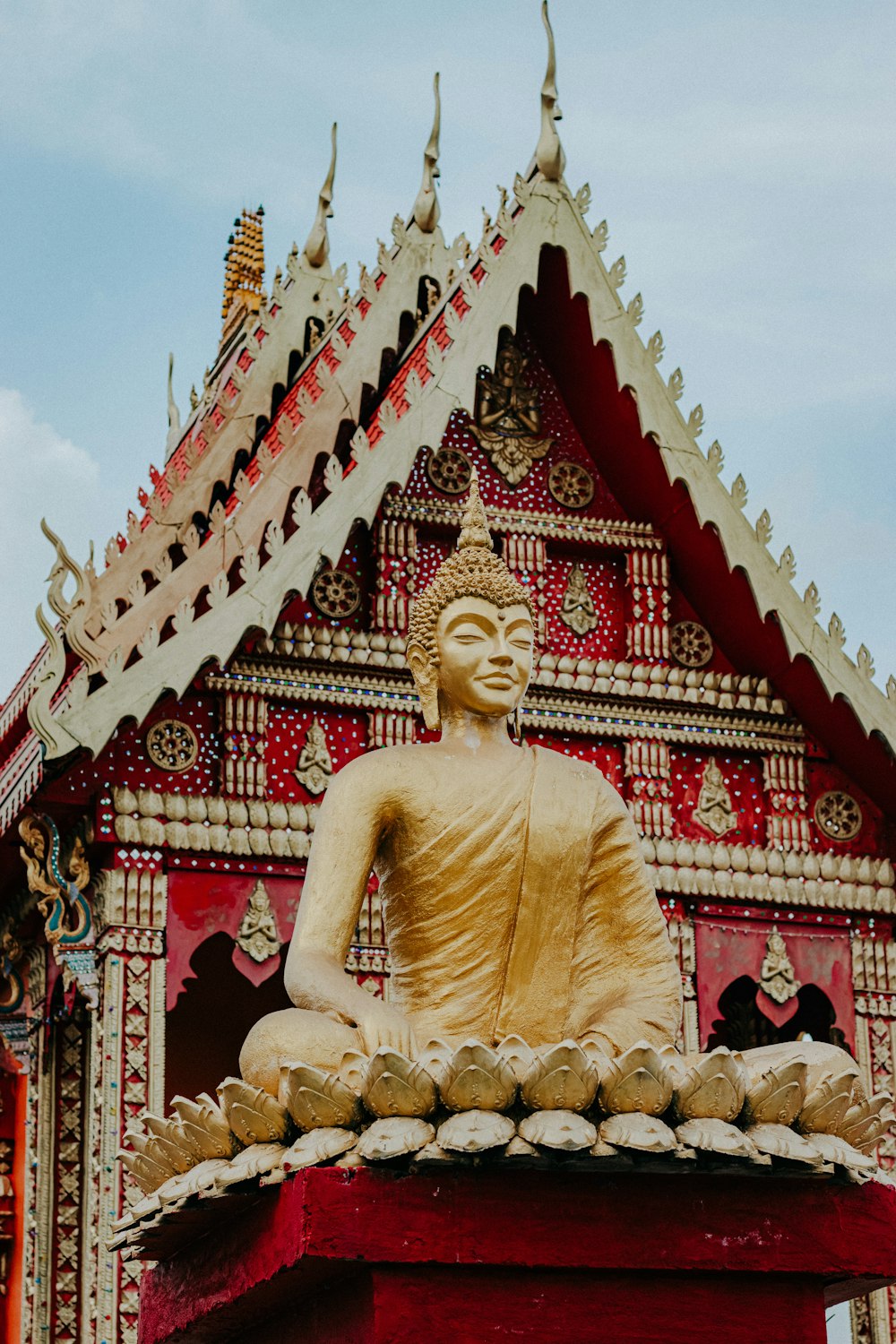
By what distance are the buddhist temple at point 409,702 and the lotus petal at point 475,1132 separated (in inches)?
222

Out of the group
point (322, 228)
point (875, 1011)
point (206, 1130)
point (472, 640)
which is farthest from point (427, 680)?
point (322, 228)

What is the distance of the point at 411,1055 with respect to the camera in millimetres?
5148

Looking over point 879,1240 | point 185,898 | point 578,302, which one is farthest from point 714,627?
point 879,1240

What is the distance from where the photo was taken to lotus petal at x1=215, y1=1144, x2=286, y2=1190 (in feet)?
16.1

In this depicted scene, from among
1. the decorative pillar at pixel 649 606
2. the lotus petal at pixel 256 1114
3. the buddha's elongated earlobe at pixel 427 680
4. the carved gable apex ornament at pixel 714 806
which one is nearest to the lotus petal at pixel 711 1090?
the lotus petal at pixel 256 1114

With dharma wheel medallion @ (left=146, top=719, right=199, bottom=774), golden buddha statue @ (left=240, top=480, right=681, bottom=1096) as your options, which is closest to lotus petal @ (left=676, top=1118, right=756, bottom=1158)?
golden buddha statue @ (left=240, top=480, right=681, bottom=1096)

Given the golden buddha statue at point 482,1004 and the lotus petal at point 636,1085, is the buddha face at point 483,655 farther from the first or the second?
the lotus petal at point 636,1085

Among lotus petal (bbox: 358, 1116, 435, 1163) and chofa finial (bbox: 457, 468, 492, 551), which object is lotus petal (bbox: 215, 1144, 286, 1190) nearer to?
lotus petal (bbox: 358, 1116, 435, 1163)

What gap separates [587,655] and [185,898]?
2.36m

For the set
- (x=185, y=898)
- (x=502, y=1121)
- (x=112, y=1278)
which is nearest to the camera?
(x=502, y=1121)

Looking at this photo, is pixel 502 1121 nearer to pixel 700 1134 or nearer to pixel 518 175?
pixel 700 1134

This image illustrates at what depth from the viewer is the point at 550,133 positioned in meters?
11.8

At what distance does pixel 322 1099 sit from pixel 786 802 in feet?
23.5

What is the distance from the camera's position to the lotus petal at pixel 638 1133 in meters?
4.69
